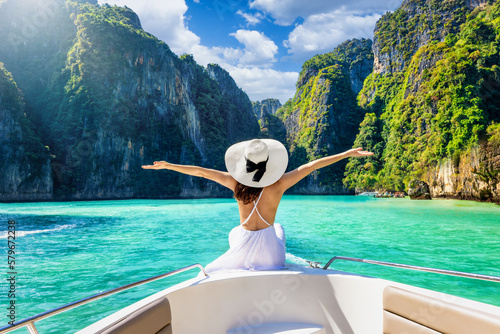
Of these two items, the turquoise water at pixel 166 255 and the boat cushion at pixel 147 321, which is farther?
the turquoise water at pixel 166 255

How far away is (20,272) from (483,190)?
27695 mm

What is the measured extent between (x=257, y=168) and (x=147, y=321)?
932 millimetres

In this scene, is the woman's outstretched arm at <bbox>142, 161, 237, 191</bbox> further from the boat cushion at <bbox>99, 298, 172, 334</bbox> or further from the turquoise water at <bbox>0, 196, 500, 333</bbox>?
the turquoise water at <bbox>0, 196, 500, 333</bbox>

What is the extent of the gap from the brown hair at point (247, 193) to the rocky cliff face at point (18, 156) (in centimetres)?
4212

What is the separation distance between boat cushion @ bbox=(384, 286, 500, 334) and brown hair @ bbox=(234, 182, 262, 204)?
840 mm

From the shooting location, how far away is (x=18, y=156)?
3462 cm

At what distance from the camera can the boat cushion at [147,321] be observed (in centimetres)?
88

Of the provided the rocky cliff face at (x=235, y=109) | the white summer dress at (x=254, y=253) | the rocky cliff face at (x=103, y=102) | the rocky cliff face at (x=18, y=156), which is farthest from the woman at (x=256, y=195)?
the rocky cliff face at (x=235, y=109)

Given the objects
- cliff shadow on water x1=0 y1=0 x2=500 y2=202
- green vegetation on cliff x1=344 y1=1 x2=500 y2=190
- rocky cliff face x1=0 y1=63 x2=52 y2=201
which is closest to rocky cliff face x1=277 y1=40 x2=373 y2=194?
cliff shadow on water x1=0 y1=0 x2=500 y2=202

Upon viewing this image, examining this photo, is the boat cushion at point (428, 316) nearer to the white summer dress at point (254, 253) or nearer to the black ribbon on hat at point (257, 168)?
the white summer dress at point (254, 253)

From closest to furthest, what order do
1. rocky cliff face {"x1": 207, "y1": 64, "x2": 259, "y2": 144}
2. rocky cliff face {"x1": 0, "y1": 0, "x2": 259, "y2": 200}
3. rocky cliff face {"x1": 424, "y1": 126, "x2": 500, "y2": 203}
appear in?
rocky cliff face {"x1": 424, "y1": 126, "x2": 500, "y2": 203}
rocky cliff face {"x1": 0, "y1": 0, "x2": 259, "y2": 200}
rocky cliff face {"x1": 207, "y1": 64, "x2": 259, "y2": 144}

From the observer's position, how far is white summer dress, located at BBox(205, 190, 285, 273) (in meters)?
1.72

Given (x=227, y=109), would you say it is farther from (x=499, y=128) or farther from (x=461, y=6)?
(x=499, y=128)

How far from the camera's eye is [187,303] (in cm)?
133
